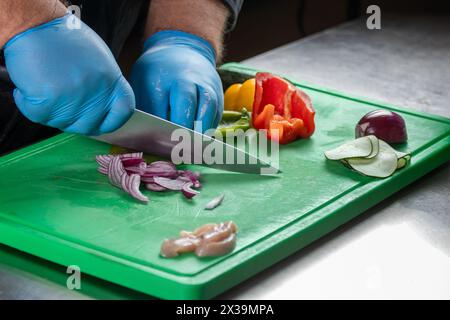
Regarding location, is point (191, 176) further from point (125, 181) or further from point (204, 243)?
point (204, 243)

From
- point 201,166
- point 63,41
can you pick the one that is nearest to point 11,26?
point 63,41

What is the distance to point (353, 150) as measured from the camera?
2.09m

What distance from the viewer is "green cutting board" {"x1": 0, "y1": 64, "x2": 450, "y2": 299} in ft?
5.30

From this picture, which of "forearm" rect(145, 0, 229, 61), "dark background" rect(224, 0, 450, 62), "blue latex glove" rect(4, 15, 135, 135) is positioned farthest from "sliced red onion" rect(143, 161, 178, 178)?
"dark background" rect(224, 0, 450, 62)

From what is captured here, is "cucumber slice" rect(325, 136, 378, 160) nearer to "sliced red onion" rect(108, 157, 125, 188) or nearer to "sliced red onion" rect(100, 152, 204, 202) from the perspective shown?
"sliced red onion" rect(100, 152, 204, 202)

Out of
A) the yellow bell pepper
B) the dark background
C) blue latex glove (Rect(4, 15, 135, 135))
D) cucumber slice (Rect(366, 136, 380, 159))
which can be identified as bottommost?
the dark background

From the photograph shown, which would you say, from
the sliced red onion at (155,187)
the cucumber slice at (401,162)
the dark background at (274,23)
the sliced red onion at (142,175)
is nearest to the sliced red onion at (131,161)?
the sliced red onion at (142,175)

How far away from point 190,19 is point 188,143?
1.81ft

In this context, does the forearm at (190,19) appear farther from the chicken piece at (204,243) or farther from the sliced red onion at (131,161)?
the chicken piece at (204,243)

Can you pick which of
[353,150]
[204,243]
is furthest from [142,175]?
[353,150]

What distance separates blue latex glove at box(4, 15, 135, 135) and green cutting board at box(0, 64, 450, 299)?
0.53ft

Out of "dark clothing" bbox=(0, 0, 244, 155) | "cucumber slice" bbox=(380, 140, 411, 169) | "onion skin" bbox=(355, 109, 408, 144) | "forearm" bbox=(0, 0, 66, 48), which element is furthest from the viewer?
"dark clothing" bbox=(0, 0, 244, 155)

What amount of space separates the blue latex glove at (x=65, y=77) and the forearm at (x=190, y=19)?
56cm

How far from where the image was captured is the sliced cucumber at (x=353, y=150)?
2.06 m
